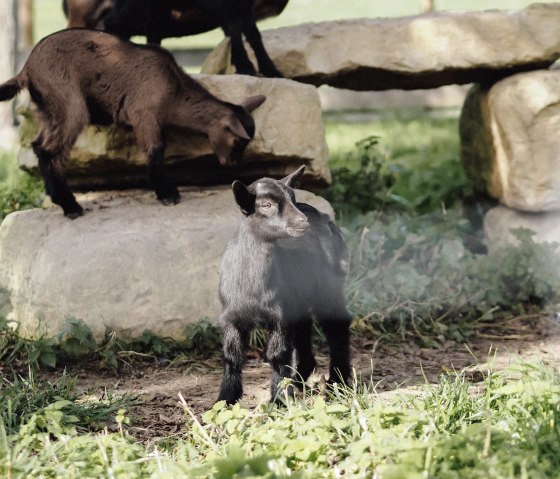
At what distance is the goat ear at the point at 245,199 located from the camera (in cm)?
452

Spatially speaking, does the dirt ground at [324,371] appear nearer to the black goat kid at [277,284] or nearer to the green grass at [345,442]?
the black goat kid at [277,284]

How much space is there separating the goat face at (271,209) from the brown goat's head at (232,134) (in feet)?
5.73

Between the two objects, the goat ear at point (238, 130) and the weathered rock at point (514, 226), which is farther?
the weathered rock at point (514, 226)

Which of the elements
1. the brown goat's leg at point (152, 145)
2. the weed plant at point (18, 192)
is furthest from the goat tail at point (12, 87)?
the weed plant at point (18, 192)

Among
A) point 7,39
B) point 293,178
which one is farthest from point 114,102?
point 7,39

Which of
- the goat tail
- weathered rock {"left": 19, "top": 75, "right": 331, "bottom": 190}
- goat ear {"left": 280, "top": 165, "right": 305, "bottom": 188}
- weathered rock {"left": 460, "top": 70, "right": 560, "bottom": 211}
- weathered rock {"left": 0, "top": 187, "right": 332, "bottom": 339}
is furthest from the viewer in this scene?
weathered rock {"left": 460, "top": 70, "right": 560, "bottom": 211}

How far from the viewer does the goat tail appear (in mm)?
6387

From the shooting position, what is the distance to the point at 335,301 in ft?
16.3

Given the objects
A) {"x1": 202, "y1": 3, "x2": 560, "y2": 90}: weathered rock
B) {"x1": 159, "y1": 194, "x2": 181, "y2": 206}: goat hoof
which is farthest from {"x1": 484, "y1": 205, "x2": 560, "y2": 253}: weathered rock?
{"x1": 159, "y1": 194, "x2": 181, "y2": 206}: goat hoof

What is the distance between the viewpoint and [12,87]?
641 cm

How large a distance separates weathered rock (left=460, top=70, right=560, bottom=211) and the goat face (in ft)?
10.1

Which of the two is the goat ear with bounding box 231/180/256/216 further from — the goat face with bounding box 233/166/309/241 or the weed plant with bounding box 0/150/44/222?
the weed plant with bounding box 0/150/44/222

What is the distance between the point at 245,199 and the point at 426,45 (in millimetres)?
3164

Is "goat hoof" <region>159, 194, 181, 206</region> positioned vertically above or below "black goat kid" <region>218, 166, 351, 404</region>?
below
